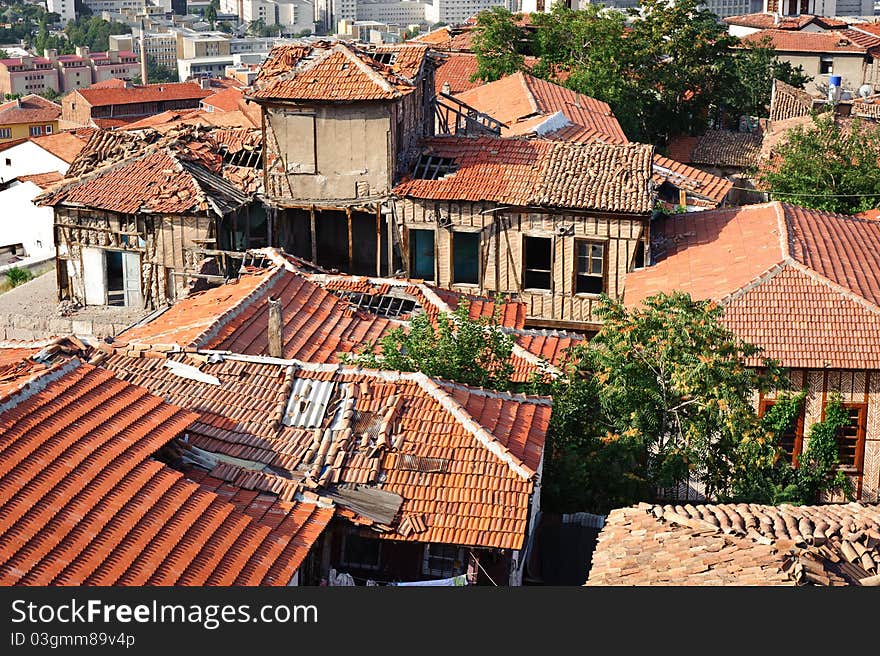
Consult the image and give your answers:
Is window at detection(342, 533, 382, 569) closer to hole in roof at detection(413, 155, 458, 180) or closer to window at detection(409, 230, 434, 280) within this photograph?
window at detection(409, 230, 434, 280)

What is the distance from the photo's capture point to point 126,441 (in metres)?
13.1

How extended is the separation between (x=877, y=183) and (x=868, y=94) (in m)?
21.9

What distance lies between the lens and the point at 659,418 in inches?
690

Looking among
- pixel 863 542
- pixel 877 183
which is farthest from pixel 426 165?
pixel 863 542

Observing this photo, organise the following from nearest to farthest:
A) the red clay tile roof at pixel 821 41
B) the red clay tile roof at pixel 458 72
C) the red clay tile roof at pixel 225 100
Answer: the red clay tile roof at pixel 458 72
the red clay tile roof at pixel 821 41
the red clay tile roof at pixel 225 100

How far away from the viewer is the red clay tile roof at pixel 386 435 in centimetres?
1398

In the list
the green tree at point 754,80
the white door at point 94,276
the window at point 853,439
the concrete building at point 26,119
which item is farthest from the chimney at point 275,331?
the concrete building at point 26,119

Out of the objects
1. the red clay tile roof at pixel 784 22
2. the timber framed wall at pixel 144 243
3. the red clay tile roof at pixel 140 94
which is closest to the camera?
the timber framed wall at pixel 144 243

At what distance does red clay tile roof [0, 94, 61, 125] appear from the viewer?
107438 millimetres

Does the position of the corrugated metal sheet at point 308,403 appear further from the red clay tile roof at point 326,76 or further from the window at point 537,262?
the red clay tile roof at point 326,76

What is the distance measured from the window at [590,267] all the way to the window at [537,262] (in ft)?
1.95

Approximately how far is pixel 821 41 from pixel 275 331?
179 ft

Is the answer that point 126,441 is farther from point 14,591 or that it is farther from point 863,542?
point 863,542

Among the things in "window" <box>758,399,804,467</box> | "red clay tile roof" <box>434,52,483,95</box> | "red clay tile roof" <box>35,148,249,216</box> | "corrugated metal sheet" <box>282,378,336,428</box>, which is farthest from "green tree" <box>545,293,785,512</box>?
"red clay tile roof" <box>434,52,483,95</box>
